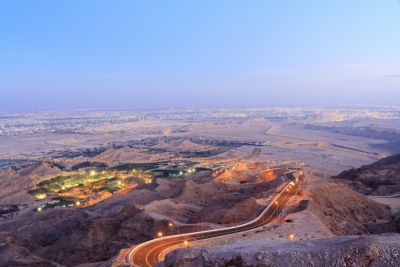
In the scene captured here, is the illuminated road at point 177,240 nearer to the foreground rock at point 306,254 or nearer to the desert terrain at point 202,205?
the desert terrain at point 202,205

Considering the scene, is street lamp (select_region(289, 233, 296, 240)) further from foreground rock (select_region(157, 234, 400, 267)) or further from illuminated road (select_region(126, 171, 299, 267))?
foreground rock (select_region(157, 234, 400, 267))

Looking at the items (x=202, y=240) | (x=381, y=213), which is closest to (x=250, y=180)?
(x=381, y=213)

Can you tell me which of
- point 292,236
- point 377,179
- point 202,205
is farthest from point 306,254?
point 377,179

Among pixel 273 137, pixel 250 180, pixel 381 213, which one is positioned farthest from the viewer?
pixel 273 137

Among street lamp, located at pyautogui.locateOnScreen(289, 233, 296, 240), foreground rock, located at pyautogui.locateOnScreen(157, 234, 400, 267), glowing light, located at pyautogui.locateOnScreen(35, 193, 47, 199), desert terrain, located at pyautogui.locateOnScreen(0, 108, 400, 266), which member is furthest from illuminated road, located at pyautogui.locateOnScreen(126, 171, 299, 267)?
glowing light, located at pyautogui.locateOnScreen(35, 193, 47, 199)

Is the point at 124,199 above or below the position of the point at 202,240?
below

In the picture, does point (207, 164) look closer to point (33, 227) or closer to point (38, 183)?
point (38, 183)
